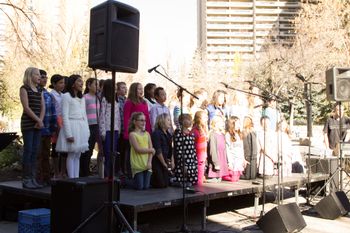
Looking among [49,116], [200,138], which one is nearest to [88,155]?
[49,116]

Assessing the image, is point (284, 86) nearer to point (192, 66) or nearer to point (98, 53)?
point (192, 66)

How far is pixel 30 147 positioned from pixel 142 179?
156 centimetres

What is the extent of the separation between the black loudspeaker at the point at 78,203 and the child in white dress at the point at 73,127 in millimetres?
1343

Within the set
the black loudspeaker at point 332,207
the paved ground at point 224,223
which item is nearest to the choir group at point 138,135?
the paved ground at point 224,223

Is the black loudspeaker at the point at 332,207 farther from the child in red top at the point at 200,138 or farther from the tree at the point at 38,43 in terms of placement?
the tree at the point at 38,43

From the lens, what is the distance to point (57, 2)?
23.5 m

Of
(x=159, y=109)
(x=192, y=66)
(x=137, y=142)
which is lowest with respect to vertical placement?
(x=137, y=142)

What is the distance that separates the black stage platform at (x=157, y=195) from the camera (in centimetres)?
524

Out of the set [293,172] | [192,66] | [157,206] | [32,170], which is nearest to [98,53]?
[157,206]

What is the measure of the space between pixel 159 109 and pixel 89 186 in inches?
119

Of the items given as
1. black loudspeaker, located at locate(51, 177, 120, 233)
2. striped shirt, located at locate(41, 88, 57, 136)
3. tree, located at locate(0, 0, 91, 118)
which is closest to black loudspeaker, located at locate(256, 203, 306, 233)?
black loudspeaker, located at locate(51, 177, 120, 233)

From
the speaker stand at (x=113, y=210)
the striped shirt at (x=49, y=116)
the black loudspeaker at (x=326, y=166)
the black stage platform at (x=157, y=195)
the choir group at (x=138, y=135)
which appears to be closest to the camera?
the speaker stand at (x=113, y=210)

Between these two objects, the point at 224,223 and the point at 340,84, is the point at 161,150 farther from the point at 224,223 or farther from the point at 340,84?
the point at 340,84

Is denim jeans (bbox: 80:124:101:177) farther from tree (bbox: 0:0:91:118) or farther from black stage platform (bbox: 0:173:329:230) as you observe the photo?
tree (bbox: 0:0:91:118)
